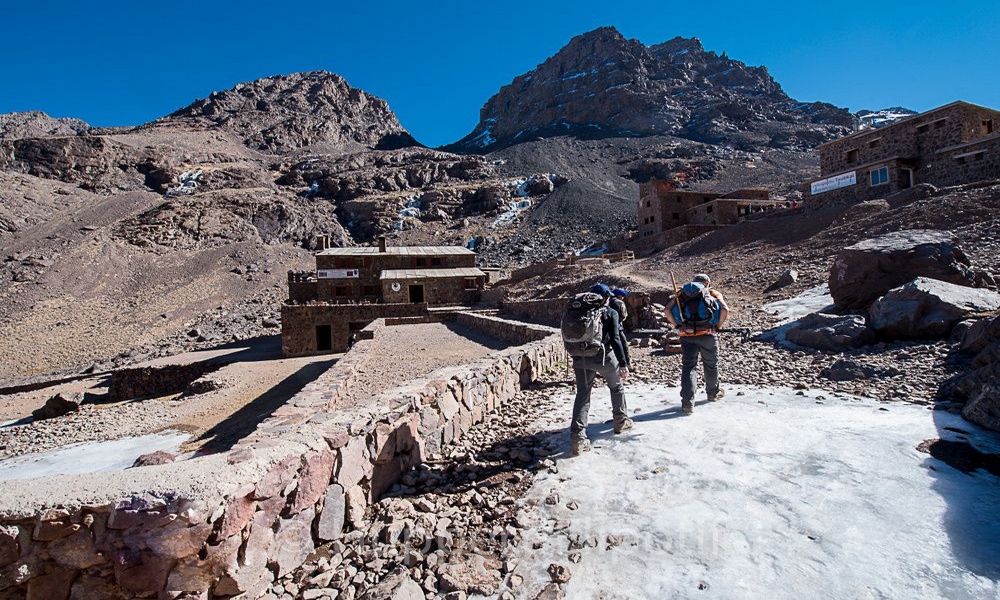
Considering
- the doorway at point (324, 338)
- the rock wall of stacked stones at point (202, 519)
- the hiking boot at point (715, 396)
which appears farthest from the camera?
the doorway at point (324, 338)

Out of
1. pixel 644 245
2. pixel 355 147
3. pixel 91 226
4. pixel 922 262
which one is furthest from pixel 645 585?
pixel 355 147

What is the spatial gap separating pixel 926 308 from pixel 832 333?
1.26 m

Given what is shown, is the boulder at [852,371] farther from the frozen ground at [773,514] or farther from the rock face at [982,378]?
the frozen ground at [773,514]

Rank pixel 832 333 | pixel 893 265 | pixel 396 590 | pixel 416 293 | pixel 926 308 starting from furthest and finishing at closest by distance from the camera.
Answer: pixel 416 293 → pixel 893 265 → pixel 832 333 → pixel 926 308 → pixel 396 590

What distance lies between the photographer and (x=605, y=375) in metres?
5.05

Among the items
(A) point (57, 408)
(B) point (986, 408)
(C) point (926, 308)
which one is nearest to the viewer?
(B) point (986, 408)

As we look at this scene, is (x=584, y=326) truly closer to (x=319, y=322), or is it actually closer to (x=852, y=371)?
(x=852, y=371)

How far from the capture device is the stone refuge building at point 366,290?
25.6 metres

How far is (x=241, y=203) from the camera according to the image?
198ft

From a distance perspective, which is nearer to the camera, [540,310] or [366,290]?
[540,310]

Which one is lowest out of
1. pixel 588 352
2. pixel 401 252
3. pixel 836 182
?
pixel 588 352

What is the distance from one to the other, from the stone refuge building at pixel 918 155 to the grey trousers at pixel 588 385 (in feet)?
87.6

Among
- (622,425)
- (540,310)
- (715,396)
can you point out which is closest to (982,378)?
(715,396)

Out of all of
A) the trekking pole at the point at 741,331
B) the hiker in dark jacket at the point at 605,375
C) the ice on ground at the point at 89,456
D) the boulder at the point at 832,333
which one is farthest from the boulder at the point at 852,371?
the ice on ground at the point at 89,456
